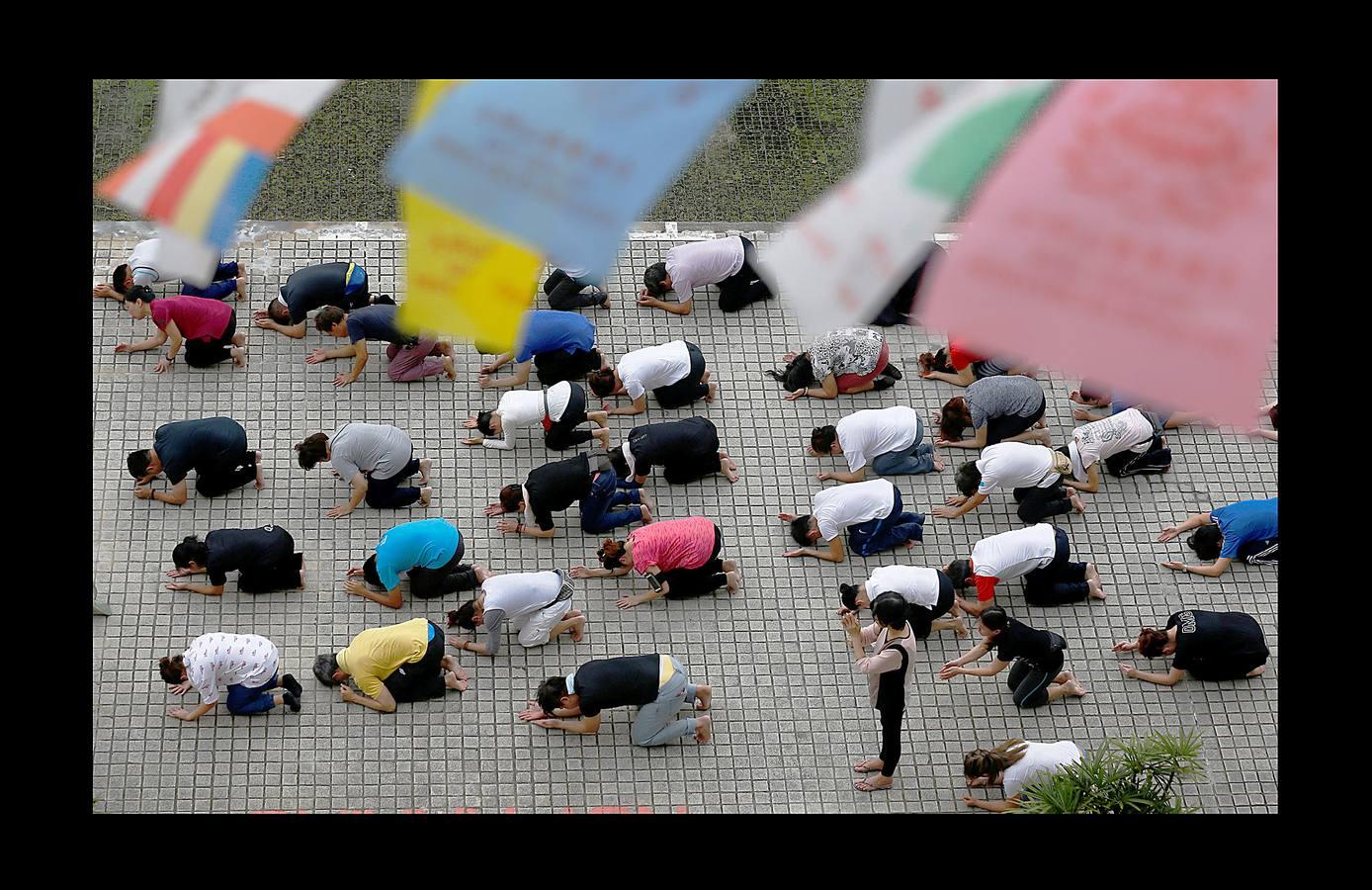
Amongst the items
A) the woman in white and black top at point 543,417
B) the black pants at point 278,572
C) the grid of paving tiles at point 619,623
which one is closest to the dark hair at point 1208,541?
the grid of paving tiles at point 619,623

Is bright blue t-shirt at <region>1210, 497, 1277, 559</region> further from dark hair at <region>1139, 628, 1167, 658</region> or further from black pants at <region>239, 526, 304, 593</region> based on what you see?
black pants at <region>239, 526, 304, 593</region>

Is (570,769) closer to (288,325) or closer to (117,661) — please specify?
(117,661)

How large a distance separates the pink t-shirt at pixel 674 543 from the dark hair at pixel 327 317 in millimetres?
2964

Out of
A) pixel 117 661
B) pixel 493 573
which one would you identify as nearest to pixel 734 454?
pixel 493 573

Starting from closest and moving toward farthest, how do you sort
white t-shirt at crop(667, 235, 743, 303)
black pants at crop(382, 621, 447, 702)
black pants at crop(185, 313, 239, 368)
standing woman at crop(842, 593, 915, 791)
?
standing woman at crop(842, 593, 915, 791)
black pants at crop(382, 621, 447, 702)
black pants at crop(185, 313, 239, 368)
white t-shirt at crop(667, 235, 743, 303)

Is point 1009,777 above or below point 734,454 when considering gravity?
below

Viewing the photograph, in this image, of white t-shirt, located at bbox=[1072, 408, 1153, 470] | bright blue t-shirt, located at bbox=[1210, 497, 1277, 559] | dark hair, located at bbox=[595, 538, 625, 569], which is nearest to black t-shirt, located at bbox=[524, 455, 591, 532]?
dark hair, located at bbox=[595, 538, 625, 569]

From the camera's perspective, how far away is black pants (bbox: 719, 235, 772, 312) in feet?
41.1

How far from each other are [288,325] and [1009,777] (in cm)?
609

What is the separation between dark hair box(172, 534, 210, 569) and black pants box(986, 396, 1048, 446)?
531cm

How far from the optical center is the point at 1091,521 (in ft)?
38.0

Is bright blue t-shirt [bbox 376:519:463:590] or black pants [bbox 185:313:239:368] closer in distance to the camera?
bright blue t-shirt [bbox 376:519:463:590]

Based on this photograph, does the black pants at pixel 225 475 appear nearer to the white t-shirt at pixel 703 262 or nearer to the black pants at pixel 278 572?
the black pants at pixel 278 572

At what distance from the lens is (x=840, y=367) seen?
1195 cm
